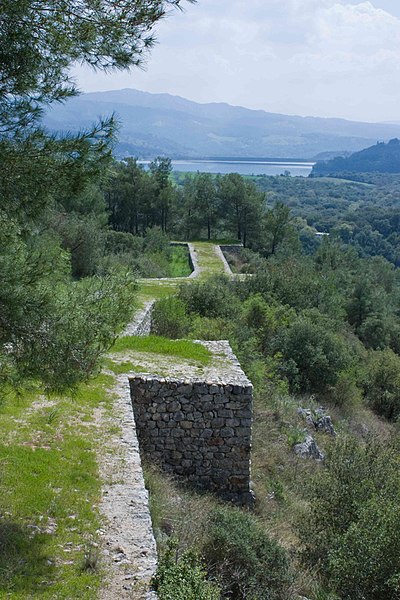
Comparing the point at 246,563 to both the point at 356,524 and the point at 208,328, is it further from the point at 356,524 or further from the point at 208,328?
the point at 208,328

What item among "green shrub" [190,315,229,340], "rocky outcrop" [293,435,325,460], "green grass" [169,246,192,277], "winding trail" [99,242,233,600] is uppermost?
"winding trail" [99,242,233,600]

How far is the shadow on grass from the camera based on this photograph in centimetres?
478

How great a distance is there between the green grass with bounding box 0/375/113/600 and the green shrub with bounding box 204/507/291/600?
60.4 inches

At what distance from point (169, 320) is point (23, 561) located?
11.3 m

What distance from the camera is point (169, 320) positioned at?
16297 millimetres

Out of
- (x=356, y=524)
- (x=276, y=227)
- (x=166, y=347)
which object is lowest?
(x=276, y=227)

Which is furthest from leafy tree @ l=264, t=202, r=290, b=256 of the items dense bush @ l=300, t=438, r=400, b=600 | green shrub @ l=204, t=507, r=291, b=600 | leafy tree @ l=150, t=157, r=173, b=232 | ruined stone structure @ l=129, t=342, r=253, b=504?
green shrub @ l=204, t=507, r=291, b=600

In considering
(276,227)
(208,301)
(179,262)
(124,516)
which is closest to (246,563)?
(124,516)

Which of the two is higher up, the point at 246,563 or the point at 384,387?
the point at 246,563

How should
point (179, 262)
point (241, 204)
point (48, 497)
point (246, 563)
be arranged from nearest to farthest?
point (48, 497) → point (246, 563) → point (179, 262) → point (241, 204)

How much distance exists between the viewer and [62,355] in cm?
539

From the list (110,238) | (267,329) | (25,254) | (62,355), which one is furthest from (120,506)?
(110,238)

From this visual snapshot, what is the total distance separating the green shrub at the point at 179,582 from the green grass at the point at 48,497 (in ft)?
→ 1.85

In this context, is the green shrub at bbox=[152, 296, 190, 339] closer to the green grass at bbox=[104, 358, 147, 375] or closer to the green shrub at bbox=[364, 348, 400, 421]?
the green grass at bbox=[104, 358, 147, 375]
